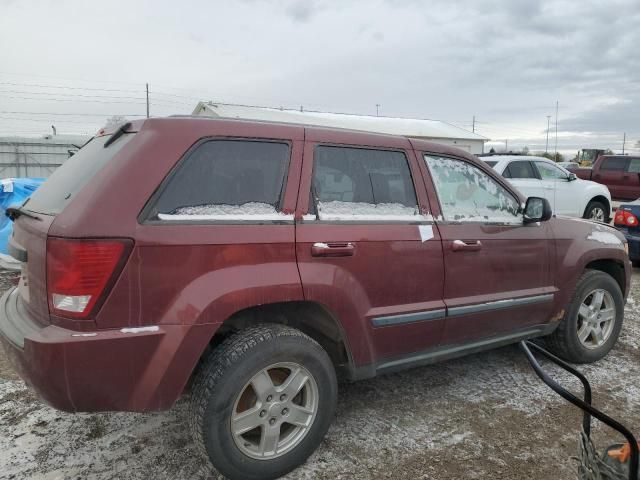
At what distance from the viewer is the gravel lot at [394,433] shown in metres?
2.70

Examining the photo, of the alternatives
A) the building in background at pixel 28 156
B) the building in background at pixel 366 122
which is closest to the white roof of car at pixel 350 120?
the building in background at pixel 366 122

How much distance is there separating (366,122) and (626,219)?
19981 millimetres

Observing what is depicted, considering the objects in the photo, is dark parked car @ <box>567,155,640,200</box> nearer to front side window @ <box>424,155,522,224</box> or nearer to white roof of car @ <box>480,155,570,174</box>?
white roof of car @ <box>480,155,570,174</box>

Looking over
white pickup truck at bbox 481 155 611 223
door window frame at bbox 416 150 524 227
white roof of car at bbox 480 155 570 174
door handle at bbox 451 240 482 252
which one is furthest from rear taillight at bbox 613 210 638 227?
door handle at bbox 451 240 482 252

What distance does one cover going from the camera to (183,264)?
2.28 meters

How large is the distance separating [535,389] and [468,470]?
4.20ft

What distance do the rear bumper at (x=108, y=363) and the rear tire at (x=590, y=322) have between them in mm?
3007

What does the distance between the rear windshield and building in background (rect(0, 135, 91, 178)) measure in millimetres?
14570

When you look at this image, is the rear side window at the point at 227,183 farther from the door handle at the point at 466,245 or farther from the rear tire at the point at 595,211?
the rear tire at the point at 595,211

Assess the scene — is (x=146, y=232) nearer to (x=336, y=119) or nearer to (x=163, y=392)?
(x=163, y=392)

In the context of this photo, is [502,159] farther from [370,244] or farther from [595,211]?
[370,244]

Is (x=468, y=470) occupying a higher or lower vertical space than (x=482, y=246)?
lower

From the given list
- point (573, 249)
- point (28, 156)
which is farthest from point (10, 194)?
point (28, 156)

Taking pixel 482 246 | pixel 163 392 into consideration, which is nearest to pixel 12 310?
pixel 163 392
